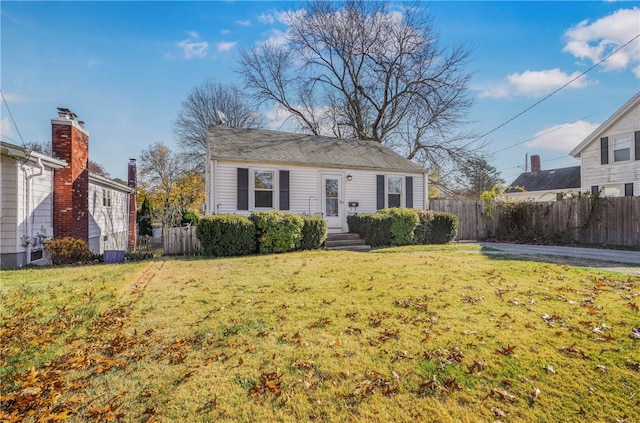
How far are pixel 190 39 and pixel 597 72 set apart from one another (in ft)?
55.5

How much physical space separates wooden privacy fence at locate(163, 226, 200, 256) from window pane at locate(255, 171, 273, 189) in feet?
10.4

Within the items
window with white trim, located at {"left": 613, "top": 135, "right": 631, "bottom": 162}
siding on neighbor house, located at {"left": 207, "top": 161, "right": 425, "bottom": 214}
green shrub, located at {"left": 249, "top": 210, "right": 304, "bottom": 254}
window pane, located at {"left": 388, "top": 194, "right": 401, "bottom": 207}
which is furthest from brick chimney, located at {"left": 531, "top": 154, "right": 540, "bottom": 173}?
green shrub, located at {"left": 249, "top": 210, "right": 304, "bottom": 254}

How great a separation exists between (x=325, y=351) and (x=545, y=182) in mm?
32007

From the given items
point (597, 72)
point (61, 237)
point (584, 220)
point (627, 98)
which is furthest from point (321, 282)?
point (627, 98)

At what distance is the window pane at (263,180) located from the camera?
12.0m

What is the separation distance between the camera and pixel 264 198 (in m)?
12.1

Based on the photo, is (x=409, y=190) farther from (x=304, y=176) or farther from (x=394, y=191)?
(x=304, y=176)

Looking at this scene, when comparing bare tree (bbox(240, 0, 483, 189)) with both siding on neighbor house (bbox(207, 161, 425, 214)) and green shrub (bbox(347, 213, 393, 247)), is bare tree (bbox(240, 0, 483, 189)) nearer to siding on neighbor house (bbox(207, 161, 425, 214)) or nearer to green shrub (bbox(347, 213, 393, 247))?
siding on neighbor house (bbox(207, 161, 425, 214))

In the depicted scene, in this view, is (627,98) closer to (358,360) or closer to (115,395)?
(358,360)

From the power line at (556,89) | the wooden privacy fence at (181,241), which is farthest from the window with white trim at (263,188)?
the power line at (556,89)

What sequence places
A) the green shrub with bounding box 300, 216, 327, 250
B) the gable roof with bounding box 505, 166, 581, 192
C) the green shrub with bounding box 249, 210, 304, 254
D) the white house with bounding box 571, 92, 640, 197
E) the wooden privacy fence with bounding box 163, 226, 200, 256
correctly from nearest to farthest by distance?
the green shrub with bounding box 249, 210, 304, 254, the wooden privacy fence with bounding box 163, 226, 200, 256, the green shrub with bounding box 300, 216, 327, 250, the white house with bounding box 571, 92, 640, 197, the gable roof with bounding box 505, 166, 581, 192

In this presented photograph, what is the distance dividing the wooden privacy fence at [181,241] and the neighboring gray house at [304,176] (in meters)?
1.58

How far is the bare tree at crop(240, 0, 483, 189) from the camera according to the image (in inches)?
830

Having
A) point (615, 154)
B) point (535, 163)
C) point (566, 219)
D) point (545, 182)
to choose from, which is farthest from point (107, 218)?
point (535, 163)
